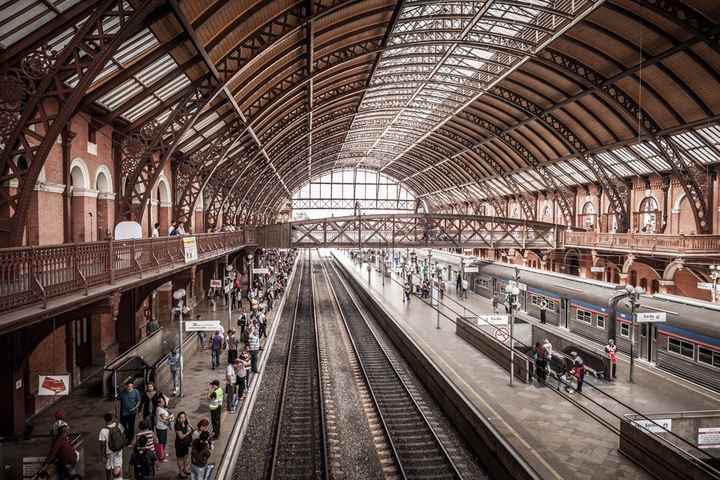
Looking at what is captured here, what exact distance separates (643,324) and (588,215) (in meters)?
21.8

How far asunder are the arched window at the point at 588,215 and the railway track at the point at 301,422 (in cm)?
2597

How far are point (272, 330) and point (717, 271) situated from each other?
74.8ft

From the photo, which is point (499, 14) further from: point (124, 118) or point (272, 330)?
point (272, 330)

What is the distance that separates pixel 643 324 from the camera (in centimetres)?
1925

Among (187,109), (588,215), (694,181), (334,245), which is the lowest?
(334,245)

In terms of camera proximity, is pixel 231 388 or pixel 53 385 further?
pixel 231 388

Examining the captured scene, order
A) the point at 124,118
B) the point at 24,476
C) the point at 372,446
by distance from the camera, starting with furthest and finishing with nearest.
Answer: the point at 124,118 < the point at 372,446 < the point at 24,476

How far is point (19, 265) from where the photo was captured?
299 inches

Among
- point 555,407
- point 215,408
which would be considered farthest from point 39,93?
point 555,407

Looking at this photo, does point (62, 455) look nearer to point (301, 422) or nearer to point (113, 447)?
point (113, 447)

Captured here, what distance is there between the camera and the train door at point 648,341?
18.8 meters

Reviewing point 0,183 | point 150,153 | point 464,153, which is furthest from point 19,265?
point 464,153

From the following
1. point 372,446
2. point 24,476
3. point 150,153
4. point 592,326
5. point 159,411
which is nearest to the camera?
point 24,476

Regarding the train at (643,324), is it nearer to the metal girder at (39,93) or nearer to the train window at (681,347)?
the train window at (681,347)
